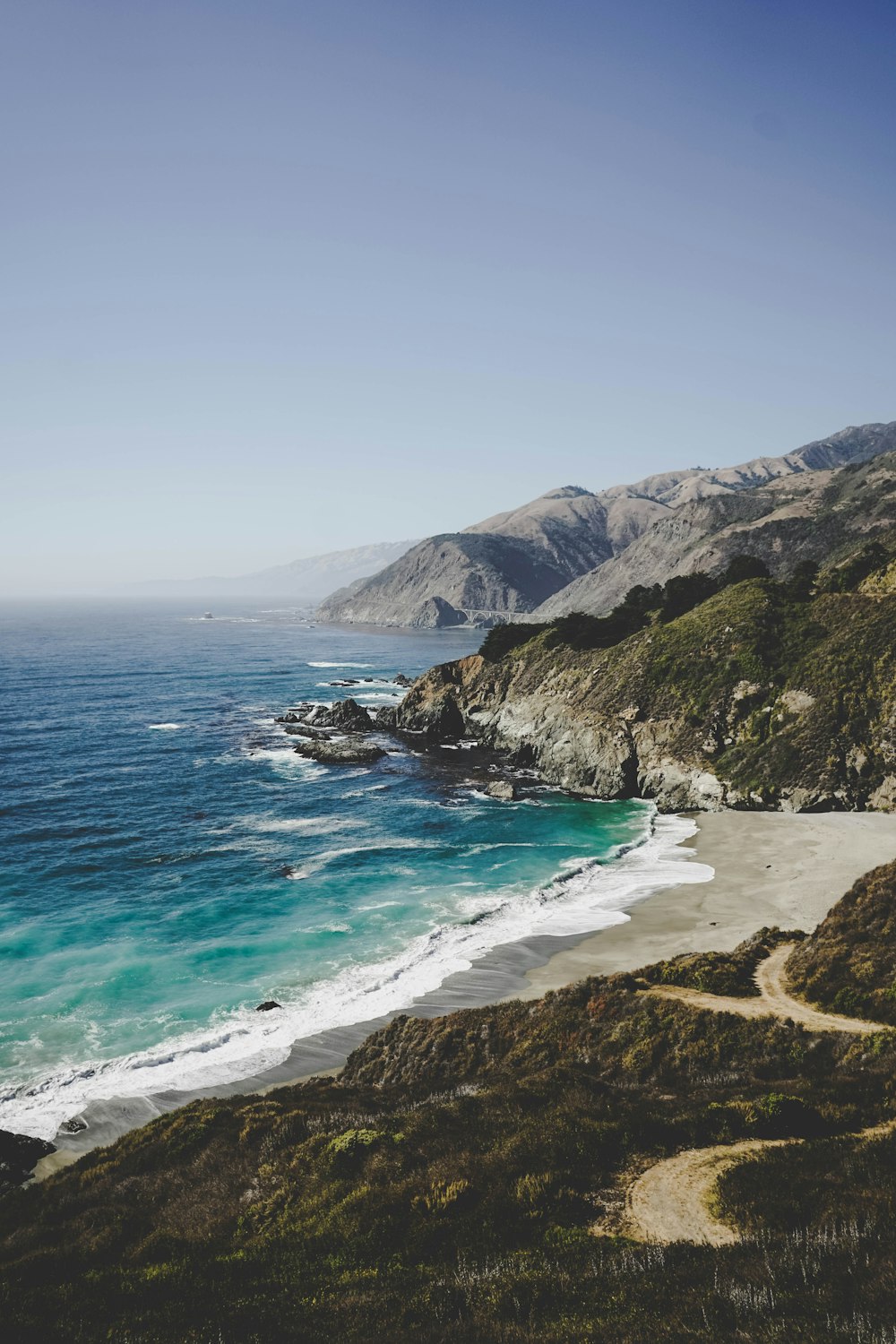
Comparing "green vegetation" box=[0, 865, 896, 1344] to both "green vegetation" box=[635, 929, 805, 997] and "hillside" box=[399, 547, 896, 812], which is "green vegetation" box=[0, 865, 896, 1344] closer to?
"green vegetation" box=[635, 929, 805, 997]

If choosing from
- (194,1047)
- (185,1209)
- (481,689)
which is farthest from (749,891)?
(481,689)

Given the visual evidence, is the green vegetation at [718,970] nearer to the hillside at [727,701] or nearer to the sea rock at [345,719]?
the hillside at [727,701]

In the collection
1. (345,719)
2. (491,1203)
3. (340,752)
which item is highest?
(345,719)

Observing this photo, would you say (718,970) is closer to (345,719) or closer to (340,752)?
(340,752)

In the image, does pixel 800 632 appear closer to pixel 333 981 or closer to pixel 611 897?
pixel 611 897

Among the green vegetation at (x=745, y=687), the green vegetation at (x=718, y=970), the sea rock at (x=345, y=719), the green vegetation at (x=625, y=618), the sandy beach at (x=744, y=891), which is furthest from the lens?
the sea rock at (x=345, y=719)

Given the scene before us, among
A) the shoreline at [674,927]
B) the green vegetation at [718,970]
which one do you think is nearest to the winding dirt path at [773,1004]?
the green vegetation at [718,970]

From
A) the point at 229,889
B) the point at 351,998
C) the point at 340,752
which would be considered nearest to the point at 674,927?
the point at 351,998
